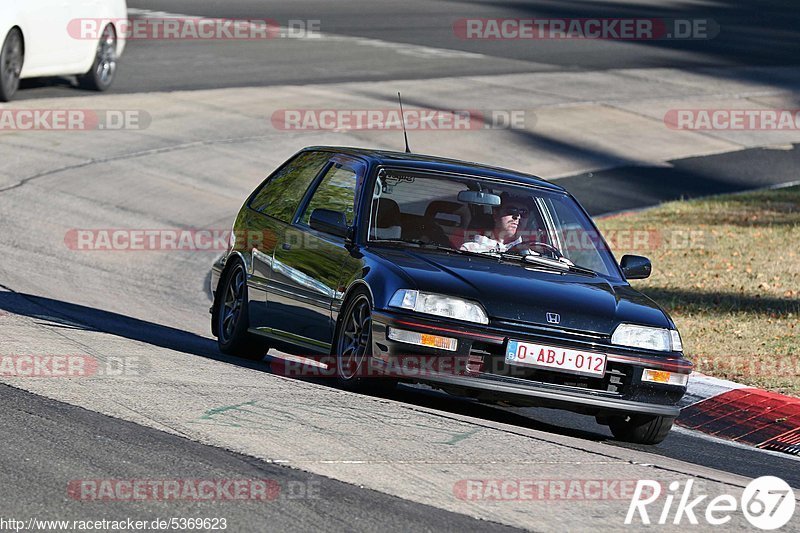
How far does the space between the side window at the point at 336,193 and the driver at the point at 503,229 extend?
0.79 m

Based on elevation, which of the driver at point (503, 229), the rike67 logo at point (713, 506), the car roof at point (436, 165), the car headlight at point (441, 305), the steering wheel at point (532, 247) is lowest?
the rike67 logo at point (713, 506)

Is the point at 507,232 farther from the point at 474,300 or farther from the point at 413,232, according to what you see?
the point at 474,300

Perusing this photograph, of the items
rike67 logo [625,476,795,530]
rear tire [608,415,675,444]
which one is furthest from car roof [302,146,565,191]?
rike67 logo [625,476,795,530]

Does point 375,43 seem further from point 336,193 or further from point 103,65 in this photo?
point 336,193

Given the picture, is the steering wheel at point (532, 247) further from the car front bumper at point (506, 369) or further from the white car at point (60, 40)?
the white car at point (60, 40)

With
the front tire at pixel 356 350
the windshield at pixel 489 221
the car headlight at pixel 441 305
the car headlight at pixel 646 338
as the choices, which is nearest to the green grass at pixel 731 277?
the windshield at pixel 489 221

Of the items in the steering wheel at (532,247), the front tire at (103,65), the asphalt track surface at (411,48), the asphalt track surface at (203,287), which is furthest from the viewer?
the asphalt track surface at (411,48)

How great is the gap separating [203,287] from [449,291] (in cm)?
694

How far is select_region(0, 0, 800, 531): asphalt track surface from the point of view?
5941mm

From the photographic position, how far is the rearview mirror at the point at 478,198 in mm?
9195

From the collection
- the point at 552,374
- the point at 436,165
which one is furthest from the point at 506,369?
the point at 436,165

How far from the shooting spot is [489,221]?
9.24 metres

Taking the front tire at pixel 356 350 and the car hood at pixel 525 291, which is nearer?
the car hood at pixel 525 291

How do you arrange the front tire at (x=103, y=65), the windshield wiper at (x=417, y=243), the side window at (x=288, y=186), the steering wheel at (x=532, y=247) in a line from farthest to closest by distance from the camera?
the front tire at (x=103, y=65) < the side window at (x=288, y=186) < the steering wheel at (x=532, y=247) < the windshield wiper at (x=417, y=243)
